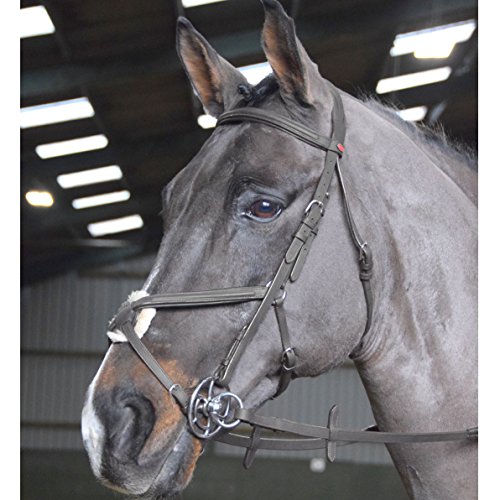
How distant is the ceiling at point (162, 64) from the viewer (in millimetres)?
7320

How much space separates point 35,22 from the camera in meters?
7.02

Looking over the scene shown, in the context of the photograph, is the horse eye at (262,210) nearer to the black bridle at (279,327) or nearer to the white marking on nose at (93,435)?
the black bridle at (279,327)

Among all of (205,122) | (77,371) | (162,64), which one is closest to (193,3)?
(162,64)

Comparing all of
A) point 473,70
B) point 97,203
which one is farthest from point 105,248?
point 473,70

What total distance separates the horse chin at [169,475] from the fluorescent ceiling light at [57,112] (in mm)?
7563

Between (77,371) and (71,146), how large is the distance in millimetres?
7436

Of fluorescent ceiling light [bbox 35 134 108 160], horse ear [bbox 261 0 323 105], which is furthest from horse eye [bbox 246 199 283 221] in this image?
fluorescent ceiling light [bbox 35 134 108 160]

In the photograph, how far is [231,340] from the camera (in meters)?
1.82

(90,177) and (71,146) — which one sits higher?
(90,177)

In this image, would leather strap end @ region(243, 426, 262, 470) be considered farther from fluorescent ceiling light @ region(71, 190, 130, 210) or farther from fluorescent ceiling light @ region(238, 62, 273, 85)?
fluorescent ceiling light @ region(71, 190, 130, 210)

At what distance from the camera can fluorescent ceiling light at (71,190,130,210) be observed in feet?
45.5

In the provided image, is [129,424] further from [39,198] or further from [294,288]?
[39,198]

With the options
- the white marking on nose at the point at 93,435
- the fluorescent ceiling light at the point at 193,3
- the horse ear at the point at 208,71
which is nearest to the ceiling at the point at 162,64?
the fluorescent ceiling light at the point at 193,3
